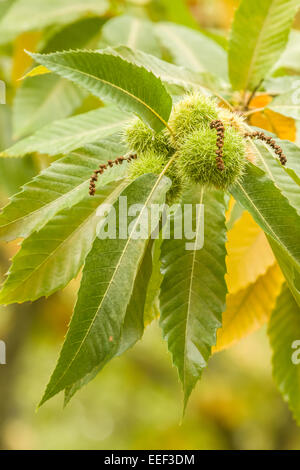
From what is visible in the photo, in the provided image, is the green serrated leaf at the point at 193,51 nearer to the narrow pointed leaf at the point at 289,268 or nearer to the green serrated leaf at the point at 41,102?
the green serrated leaf at the point at 41,102

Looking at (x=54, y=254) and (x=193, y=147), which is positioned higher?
(x=193, y=147)

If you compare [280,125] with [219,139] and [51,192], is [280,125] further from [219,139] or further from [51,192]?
[51,192]

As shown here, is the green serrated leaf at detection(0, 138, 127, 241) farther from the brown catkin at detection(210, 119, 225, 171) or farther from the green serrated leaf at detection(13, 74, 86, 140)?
the green serrated leaf at detection(13, 74, 86, 140)

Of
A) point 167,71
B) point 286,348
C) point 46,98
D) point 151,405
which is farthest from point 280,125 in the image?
point 151,405

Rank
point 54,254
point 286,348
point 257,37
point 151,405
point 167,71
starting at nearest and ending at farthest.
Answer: point 54,254, point 167,71, point 257,37, point 286,348, point 151,405

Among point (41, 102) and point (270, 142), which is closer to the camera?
point (270, 142)

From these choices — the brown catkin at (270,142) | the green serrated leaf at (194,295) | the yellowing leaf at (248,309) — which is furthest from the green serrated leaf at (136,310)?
the yellowing leaf at (248,309)

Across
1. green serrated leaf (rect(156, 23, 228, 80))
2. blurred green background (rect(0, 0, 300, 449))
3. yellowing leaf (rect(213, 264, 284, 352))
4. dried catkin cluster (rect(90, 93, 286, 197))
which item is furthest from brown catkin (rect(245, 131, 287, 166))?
blurred green background (rect(0, 0, 300, 449))

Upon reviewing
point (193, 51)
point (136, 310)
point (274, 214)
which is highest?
point (193, 51)
